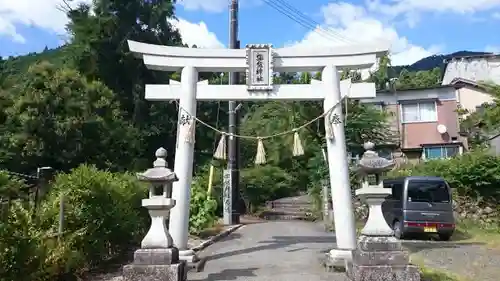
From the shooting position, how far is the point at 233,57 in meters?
11.3

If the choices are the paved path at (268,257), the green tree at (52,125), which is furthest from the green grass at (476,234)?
the green tree at (52,125)

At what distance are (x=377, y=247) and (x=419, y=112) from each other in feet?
76.9

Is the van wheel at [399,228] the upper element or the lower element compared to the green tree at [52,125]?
lower

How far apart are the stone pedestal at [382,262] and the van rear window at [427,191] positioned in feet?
28.0

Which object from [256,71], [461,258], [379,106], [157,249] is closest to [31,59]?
[379,106]

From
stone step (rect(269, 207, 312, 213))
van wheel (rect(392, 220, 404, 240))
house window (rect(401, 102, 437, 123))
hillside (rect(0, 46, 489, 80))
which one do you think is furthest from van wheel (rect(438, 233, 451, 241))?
hillside (rect(0, 46, 489, 80))

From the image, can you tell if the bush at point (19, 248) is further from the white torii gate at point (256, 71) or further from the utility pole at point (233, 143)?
the utility pole at point (233, 143)

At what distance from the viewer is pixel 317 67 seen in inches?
448

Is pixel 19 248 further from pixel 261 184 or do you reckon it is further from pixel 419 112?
pixel 419 112

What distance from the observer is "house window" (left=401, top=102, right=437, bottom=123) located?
97.3 ft

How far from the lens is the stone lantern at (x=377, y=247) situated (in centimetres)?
829

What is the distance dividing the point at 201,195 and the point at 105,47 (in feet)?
40.9

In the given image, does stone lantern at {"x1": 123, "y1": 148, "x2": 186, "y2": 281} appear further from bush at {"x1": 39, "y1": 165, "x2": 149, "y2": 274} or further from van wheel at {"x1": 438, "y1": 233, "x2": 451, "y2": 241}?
van wheel at {"x1": 438, "y1": 233, "x2": 451, "y2": 241}

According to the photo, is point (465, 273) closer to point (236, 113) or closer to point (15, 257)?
point (15, 257)
